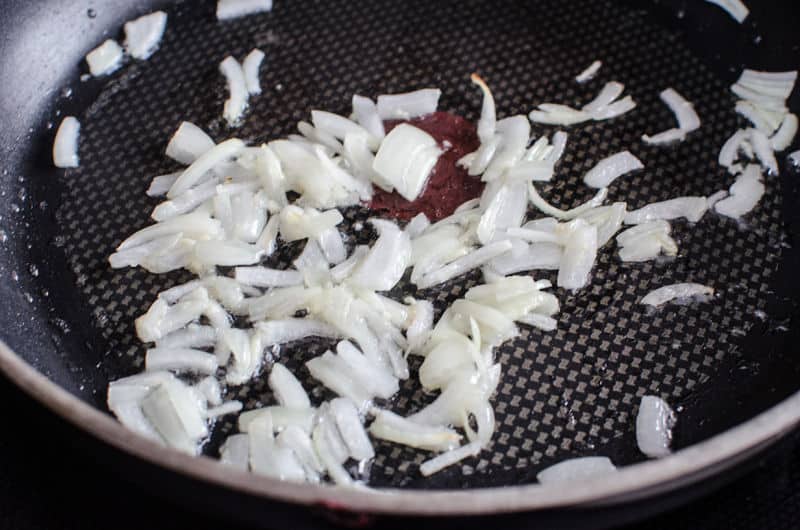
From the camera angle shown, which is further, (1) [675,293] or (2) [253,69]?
(2) [253,69]

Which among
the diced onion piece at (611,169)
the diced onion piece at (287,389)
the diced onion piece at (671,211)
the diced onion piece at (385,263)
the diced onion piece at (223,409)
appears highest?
the diced onion piece at (611,169)

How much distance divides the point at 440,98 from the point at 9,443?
A: 0.83 m

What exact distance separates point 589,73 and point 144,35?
0.76 meters

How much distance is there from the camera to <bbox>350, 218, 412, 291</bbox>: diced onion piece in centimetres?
129

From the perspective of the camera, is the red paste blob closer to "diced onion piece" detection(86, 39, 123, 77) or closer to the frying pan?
Result: the frying pan

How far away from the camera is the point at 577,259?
132cm

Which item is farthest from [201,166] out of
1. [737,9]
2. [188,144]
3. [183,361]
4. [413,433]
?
[737,9]

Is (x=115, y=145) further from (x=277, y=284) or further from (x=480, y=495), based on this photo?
(x=480, y=495)

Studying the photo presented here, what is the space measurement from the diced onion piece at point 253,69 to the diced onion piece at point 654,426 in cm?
80

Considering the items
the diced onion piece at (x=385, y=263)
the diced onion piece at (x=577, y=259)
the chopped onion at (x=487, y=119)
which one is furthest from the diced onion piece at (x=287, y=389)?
the chopped onion at (x=487, y=119)

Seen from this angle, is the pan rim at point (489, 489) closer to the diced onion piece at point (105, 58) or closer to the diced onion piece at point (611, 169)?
the diced onion piece at point (611, 169)

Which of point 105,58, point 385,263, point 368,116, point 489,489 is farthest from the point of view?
point 105,58

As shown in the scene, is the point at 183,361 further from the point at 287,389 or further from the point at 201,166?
the point at 201,166

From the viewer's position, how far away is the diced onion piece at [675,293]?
130 centimetres
